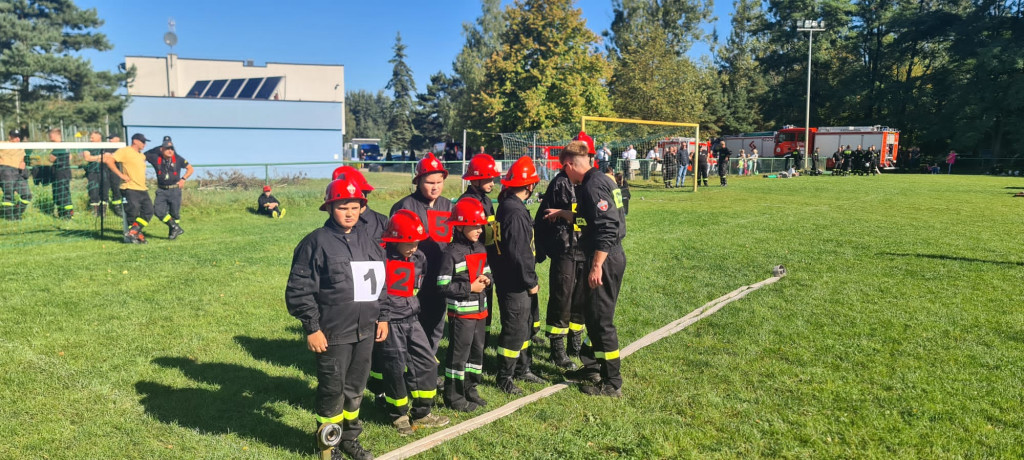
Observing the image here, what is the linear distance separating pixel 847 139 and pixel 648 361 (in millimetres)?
39012

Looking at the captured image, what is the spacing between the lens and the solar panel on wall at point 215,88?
174ft

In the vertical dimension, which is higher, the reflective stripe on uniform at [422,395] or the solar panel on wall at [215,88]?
the solar panel on wall at [215,88]

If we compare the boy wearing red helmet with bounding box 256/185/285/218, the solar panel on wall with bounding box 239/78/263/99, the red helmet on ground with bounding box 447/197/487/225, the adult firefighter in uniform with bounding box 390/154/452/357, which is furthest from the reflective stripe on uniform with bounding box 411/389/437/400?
the solar panel on wall with bounding box 239/78/263/99

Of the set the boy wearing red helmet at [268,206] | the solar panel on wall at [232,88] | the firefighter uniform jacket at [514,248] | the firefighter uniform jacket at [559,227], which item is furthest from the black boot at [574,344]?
the solar panel on wall at [232,88]

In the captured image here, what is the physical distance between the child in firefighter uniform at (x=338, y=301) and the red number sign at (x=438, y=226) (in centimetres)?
101

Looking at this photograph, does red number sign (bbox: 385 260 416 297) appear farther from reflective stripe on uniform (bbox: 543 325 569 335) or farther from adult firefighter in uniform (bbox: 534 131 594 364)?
reflective stripe on uniform (bbox: 543 325 569 335)

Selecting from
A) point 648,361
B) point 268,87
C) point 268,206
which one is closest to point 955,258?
point 648,361

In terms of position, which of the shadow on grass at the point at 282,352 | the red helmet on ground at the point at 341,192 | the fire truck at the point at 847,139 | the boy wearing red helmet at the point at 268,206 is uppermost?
the fire truck at the point at 847,139

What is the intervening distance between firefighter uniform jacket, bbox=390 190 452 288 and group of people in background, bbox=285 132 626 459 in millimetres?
11

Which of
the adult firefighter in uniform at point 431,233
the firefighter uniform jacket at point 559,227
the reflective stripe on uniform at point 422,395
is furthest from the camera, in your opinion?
the firefighter uniform jacket at point 559,227

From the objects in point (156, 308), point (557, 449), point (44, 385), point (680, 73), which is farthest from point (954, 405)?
point (680, 73)

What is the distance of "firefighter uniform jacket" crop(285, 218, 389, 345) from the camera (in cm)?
363

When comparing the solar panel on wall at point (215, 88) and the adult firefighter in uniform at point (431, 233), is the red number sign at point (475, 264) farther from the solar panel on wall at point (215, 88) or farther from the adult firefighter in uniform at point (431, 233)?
the solar panel on wall at point (215, 88)

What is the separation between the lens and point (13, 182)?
43.8 ft
